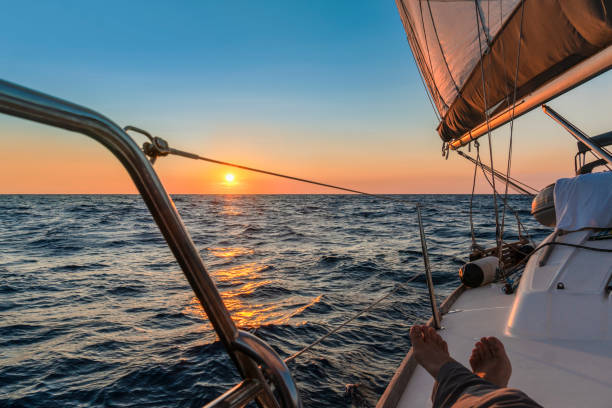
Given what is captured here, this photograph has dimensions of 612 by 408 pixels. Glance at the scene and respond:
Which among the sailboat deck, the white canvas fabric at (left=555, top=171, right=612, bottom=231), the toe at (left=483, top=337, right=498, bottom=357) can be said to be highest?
the white canvas fabric at (left=555, top=171, right=612, bottom=231)

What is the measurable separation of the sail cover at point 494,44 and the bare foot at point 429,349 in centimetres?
174

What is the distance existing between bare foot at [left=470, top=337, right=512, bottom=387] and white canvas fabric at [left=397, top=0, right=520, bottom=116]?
2.29 metres

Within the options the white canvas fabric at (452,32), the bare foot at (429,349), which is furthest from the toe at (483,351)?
the white canvas fabric at (452,32)

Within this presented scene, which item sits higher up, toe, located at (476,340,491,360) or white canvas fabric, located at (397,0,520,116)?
white canvas fabric, located at (397,0,520,116)

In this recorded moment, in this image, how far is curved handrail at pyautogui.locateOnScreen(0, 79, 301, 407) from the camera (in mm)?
492

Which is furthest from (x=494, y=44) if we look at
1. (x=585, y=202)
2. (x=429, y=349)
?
(x=429, y=349)

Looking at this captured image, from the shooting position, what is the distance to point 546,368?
1.94 metres

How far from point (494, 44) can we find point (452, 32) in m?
1.11

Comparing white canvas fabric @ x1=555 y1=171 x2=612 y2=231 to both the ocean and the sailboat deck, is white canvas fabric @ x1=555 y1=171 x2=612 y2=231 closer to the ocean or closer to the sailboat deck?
the sailboat deck

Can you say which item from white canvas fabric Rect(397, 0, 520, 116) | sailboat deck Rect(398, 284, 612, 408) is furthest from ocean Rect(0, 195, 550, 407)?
white canvas fabric Rect(397, 0, 520, 116)

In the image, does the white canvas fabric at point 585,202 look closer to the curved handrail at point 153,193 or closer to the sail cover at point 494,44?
the sail cover at point 494,44

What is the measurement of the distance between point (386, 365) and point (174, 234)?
345 centimetres

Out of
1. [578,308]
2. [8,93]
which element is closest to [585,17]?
[578,308]

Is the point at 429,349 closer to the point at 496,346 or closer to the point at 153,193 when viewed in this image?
the point at 496,346
